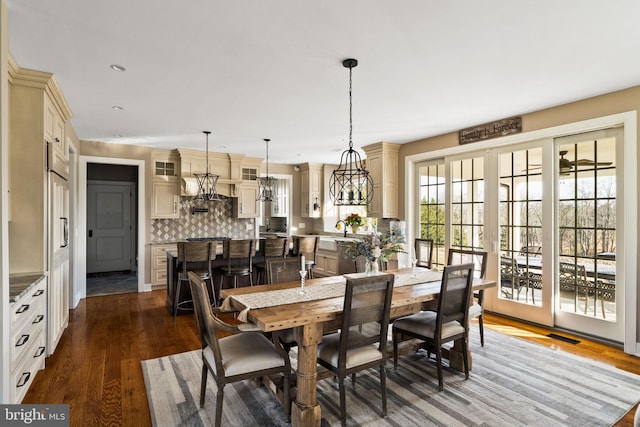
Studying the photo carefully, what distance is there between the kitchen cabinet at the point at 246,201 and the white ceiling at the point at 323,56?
2693 mm

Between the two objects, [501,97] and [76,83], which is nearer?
[76,83]

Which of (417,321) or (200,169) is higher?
(200,169)

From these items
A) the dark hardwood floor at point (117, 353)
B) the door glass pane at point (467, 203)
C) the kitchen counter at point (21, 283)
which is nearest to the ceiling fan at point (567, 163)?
the door glass pane at point (467, 203)

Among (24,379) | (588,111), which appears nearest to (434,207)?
(588,111)

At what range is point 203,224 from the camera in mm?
6953

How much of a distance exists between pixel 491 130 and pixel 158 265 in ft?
18.7

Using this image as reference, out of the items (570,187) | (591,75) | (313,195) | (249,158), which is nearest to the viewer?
(591,75)

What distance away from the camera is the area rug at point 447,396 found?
7.50 ft

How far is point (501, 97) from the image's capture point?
141 inches

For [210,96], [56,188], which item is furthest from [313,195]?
[56,188]

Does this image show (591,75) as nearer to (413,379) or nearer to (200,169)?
(413,379)

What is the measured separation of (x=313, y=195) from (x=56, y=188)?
5221mm

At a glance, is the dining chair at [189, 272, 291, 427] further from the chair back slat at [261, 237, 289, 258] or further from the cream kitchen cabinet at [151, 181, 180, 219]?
the cream kitchen cabinet at [151, 181, 180, 219]

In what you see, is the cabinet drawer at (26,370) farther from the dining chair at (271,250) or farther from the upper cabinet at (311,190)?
the upper cabinet at (311,190)
